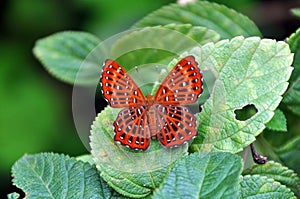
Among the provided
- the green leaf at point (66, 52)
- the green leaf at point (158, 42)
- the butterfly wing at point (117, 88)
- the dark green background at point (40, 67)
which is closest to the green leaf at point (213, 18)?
the green leaf at point (158, 42)

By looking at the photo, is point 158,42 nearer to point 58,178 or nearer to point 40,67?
point 58,178

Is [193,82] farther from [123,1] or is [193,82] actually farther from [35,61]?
[35,61]

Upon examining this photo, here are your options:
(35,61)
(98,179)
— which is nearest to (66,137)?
(35,61)

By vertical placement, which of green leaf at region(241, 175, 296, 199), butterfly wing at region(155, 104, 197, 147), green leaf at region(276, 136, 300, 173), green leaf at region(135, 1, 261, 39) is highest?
green leaf at region(135, 1, 261, 39)

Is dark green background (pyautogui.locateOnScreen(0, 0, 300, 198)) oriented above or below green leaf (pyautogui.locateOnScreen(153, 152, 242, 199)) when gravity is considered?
below

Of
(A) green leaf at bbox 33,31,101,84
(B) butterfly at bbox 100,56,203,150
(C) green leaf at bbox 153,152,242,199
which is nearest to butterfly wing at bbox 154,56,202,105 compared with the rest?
(B) butterfly at bbox 100,56,203,150

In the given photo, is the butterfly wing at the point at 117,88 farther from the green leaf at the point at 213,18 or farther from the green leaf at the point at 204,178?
the green leaf at the point at 213,18

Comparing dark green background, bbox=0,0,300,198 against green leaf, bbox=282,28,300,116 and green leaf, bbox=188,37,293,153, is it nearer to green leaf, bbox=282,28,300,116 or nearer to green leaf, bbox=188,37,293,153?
green leaf, bbox=282,28,300,116
